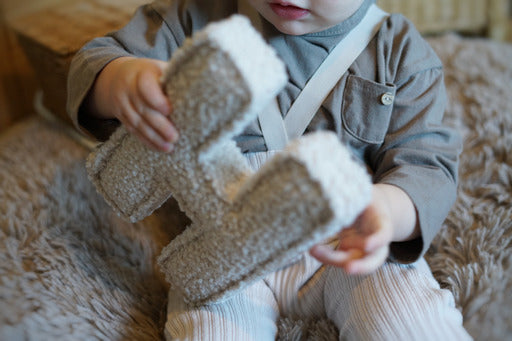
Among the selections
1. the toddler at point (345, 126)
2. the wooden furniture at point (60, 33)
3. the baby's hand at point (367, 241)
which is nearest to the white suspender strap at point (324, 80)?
the toddler at point (345, 126)

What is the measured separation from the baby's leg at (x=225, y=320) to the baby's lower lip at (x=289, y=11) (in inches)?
11.5

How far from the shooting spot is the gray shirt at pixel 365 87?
52 centimetres

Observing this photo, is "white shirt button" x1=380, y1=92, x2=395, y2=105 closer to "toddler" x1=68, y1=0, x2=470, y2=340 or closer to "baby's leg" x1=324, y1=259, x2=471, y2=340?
"toddler" x1=68, y1=0, x2=470, y2=340

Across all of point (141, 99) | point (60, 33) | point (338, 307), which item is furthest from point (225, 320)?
point (60, 33)

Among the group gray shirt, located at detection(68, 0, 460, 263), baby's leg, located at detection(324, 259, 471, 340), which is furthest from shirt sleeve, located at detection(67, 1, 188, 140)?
baby's leg, located at detection(324, 259, 471, 340)

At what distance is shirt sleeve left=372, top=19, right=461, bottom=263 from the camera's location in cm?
48

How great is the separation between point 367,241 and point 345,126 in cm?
20

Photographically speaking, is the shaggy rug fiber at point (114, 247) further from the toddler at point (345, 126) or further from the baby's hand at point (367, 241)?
the baby's hand at point (367, 241)

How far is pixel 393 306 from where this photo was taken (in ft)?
1.53

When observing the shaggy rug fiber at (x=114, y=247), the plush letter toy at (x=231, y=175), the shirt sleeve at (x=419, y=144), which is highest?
the plush letter toy at (x=231, y=175)

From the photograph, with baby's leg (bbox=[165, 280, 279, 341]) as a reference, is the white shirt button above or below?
above

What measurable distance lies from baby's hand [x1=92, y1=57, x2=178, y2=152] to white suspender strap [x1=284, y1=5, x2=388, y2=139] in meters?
0.18

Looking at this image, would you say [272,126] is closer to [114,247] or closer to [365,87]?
[365,87]

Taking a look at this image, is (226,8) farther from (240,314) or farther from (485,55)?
(485,55)
